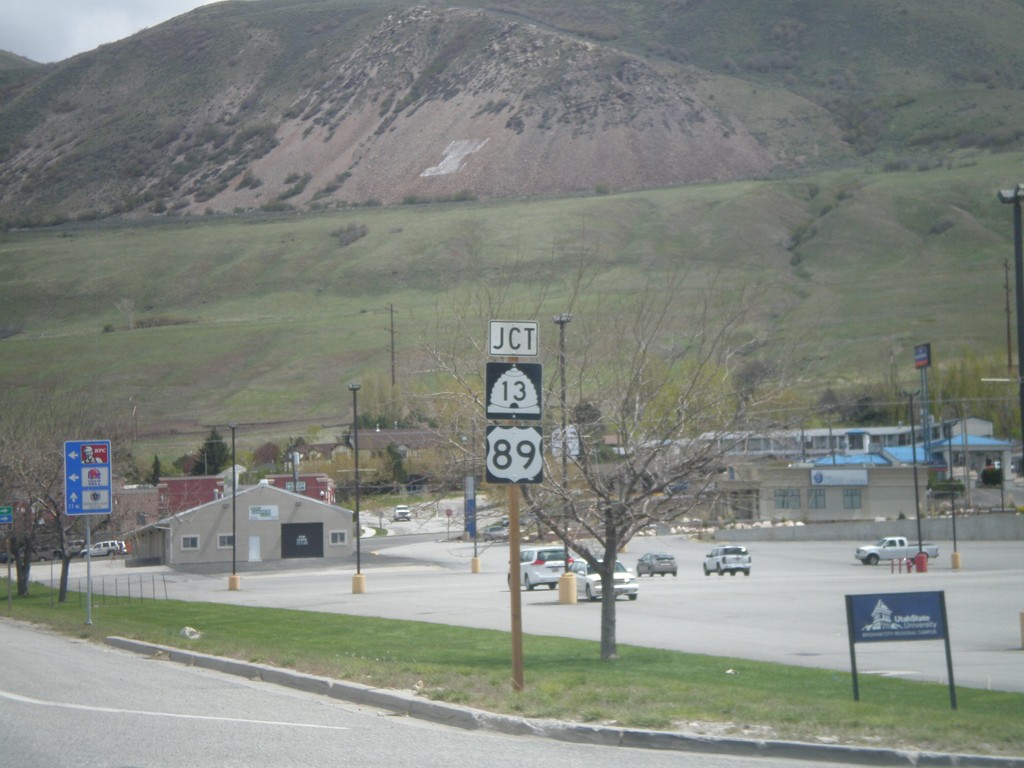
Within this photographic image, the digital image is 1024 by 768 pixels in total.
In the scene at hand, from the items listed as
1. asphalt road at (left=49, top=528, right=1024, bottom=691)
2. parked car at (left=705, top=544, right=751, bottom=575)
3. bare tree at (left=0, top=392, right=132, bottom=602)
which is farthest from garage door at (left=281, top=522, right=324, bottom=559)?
parked car at (left=705, top=544, right=751, bottom=575)

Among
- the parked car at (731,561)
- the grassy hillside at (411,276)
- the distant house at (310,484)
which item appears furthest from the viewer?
the grassy hillside at (411,276)

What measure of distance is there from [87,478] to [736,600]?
17.0 meters

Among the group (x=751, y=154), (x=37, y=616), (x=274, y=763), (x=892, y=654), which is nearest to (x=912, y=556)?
(x=892, y=654)

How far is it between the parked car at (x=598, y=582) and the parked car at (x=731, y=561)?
11.3m

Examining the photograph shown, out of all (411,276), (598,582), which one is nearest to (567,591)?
(598,582)

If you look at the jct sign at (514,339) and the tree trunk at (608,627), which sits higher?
the jct sign at (514,339)

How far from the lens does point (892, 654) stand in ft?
64.0

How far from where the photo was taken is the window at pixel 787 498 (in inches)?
2825

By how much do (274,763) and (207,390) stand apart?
318 ft

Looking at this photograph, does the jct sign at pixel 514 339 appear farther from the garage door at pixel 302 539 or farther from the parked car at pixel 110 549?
the parked car at pixel 110 549

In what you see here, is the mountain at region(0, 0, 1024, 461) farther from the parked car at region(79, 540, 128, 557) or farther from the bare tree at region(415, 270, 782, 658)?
the bare tree at region(415, 270, 782, 658)

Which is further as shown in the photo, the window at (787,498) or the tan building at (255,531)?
the window at (787,498)

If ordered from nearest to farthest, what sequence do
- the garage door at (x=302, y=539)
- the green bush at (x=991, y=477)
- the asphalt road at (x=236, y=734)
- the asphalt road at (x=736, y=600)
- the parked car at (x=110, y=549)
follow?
the asphalt road at (x=236, y=734)
the asphalt road at (x=736, y=600)
the garage door at (x=302, y=539)
the parked car at (x=110, y=549)
the green bush at (x=991, y=477)

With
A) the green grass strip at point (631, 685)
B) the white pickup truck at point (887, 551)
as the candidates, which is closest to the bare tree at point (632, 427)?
the green grass strip at point (631, 685)
